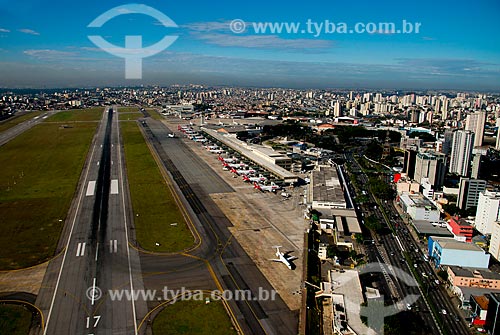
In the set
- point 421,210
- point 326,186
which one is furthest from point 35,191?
point 421,210

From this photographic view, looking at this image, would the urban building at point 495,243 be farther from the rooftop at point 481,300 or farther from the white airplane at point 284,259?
the white airplane at point 284,259

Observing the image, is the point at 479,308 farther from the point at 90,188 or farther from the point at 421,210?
the point at 90,188

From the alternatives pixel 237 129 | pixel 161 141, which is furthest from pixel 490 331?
pixel 237 129

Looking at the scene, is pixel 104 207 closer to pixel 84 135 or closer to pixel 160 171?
pixel 160 171

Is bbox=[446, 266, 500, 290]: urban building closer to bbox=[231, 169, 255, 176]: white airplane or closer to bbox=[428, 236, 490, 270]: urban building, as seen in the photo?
bbox=[428, 236, 490, 270]: urban building

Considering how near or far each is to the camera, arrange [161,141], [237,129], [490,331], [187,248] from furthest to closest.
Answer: [237,129]
[161,141]
[187,248]
[490,331]

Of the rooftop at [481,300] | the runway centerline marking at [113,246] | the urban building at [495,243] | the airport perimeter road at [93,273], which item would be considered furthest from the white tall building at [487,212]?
the runway centerline marking at [113,246]
